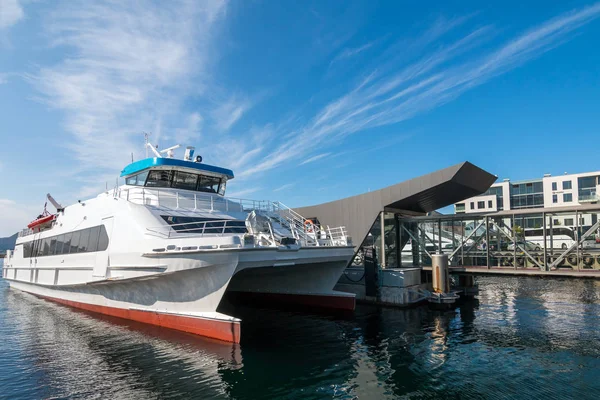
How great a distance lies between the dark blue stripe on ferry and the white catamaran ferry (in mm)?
46

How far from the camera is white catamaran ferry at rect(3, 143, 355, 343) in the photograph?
468 inches

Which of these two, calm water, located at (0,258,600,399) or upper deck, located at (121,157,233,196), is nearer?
calm water, located at (0,258,600,399)

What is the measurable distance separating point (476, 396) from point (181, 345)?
839 centimetres

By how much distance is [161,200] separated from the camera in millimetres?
15945

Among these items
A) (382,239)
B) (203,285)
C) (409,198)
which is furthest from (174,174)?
(409,198)

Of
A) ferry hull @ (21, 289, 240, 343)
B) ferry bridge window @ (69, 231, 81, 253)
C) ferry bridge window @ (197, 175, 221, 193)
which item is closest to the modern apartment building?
ferry bridge window @ (197, 175, 221, 193)

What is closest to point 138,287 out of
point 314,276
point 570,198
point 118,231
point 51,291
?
point 118,231

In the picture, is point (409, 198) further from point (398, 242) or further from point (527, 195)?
point (527, 195)

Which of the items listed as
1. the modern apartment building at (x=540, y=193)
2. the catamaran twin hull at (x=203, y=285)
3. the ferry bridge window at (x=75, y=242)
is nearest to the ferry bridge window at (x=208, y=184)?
the catamaran twin hull at (x=203, y=285)

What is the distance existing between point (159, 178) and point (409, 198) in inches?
483

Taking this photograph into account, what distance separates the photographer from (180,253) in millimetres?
11867

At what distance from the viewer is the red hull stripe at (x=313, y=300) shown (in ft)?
53.4

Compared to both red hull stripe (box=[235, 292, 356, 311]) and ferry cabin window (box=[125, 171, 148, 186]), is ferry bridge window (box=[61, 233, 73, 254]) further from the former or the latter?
red hull stripe (box=[235, 292, 356, 311])

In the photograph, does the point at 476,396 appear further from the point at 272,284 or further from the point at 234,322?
the point at 272,284
